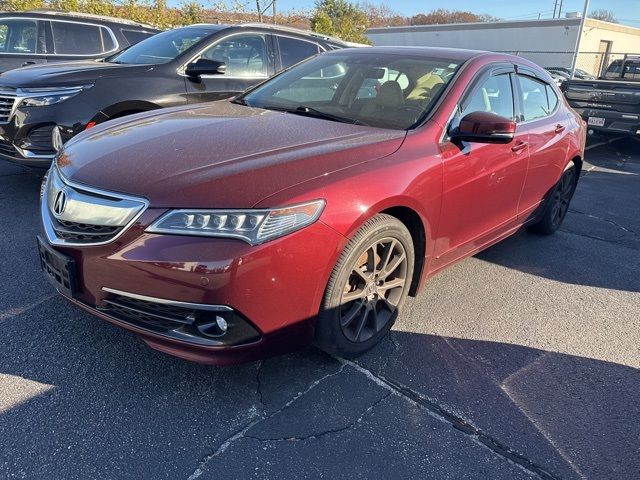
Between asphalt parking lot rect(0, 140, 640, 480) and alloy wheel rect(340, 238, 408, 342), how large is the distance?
0.20 m

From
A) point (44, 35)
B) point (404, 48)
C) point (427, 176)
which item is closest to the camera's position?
point (427, 176)

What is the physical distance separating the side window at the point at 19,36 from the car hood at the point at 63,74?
2737 millimetres

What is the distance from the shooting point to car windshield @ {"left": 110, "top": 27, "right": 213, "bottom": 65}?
18.0 feet

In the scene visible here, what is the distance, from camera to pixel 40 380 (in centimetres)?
251

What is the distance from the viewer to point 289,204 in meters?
2.24

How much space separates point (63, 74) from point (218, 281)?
12.1 ft

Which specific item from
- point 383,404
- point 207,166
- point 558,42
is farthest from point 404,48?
point 558,42

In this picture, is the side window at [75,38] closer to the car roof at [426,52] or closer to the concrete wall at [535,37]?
the car roof at [426,52]

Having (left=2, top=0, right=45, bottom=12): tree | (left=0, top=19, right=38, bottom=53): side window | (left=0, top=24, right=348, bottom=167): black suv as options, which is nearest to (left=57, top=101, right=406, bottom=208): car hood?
(left=0, top=24, right=348, bottom=167): black suv

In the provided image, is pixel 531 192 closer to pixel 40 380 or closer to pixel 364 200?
pixel 364 200

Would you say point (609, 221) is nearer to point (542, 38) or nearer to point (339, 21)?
point (339, 21)

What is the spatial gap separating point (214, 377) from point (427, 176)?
160 cm

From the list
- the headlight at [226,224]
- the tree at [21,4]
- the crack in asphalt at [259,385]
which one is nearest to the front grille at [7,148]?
the headlight at [226,224]

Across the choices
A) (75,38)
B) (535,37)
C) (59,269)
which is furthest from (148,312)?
(535,37)
